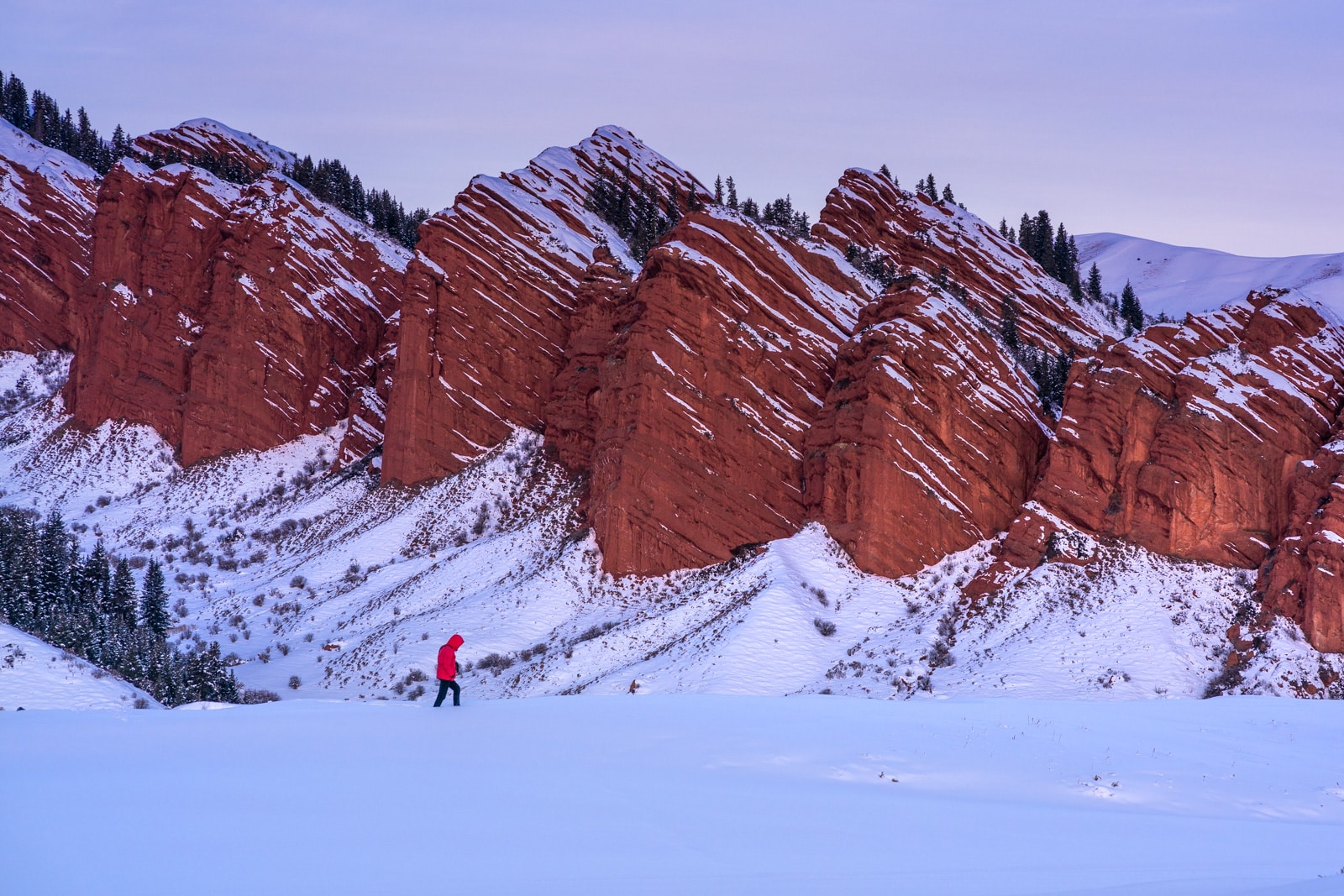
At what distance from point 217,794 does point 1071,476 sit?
40564 mm

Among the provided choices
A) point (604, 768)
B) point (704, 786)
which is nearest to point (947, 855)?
point (704, 786)

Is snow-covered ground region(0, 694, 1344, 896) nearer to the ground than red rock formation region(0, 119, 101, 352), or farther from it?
nearer to the ground

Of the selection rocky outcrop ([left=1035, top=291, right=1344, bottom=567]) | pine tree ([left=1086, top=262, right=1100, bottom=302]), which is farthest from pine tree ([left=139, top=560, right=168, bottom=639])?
pine tree ([left=1086, top=262, right=1100, bottom=302])

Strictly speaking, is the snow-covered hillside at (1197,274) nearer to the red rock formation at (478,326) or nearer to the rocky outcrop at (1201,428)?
the rocky outcrop at (1201,428)

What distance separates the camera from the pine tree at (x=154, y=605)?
5172 centimetres

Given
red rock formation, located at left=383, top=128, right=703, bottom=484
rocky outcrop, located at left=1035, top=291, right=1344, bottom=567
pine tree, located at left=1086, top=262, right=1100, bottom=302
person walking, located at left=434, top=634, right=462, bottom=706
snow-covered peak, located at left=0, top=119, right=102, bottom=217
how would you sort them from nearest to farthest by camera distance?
person walking, located at left=434, top=634, right=462, bottom=706 → rocky outcrop, located at left=1035, top=291, right=1344, bottom=567 → red rock formation, located at left=383, top=128, right=703, bottom=484 → pine tree, located at left=1086, top=262, right=1100, bottom=302 → snow-covered peak, located at left=0, top=119, right=102, bottom=217

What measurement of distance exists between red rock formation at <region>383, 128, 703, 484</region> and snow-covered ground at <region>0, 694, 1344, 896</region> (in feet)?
159

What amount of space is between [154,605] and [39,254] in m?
54.7

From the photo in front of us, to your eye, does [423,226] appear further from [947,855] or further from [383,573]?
[947,855]

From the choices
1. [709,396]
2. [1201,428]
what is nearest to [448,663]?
[1201,428]

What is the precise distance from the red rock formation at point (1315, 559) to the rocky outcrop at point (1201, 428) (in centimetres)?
134

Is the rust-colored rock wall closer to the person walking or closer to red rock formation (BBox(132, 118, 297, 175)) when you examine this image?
red rock formation (BBox(132, 118, 297, 175))

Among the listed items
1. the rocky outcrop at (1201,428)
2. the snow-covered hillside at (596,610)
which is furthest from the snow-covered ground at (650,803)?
the rocky outcrop at (1201,428)

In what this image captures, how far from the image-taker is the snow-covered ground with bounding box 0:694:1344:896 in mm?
8523
